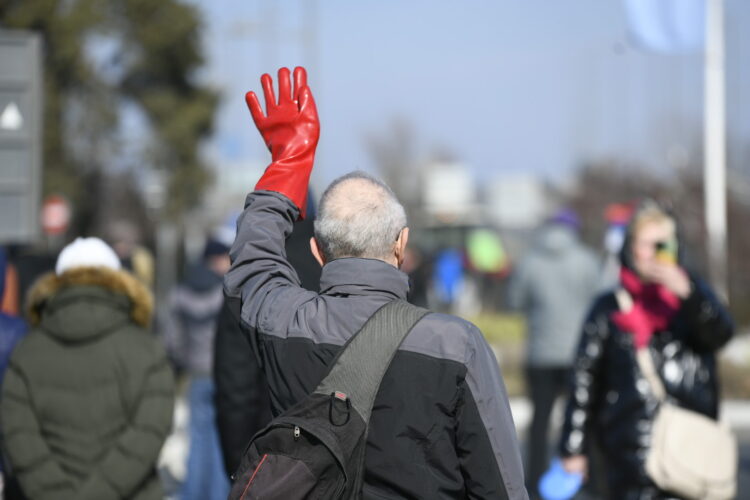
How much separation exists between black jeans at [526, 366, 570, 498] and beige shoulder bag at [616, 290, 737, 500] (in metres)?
3.83

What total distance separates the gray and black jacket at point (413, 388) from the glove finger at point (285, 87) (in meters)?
0.56

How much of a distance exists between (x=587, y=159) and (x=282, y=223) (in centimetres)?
5114

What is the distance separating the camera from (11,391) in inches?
170

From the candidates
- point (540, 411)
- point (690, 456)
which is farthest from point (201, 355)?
point (690, 456)

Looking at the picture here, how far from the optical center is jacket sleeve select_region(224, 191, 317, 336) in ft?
9.80

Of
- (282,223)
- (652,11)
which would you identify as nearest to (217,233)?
(282,223)

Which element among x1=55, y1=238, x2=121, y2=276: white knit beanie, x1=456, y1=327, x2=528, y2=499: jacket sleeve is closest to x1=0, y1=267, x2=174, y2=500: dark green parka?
x1=55, y1=238, x2=121, y2=276: white knit beanie

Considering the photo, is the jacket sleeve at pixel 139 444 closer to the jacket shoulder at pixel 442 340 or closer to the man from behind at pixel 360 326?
the man from behind at pixel 360 326

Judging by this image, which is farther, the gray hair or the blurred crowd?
the blurred crowd

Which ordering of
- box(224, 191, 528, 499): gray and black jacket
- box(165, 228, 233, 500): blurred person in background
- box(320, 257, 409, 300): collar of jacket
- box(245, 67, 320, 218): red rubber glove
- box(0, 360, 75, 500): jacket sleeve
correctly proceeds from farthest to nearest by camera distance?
box(165, 228, 233, 500): blurred person in background
box(0, 360, 75, 500): jacket sleeve
box(245, 67, 320, 218): red rubber glove
box(320, 257, 409, 300): collar of jacket
box(224, 191, 528, 499): gray and black jacket

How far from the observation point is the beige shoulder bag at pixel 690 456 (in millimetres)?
4488

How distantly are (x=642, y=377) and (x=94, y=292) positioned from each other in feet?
7.49

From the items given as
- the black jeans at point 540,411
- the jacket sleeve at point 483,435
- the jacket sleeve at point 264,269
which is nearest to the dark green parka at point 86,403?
the jacket sleeve at point 264,269

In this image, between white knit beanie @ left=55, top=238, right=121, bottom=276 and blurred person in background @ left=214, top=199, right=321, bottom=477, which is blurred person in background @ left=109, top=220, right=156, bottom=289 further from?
white knit beanie @ left=55, top=238, right=121, bottom=276
